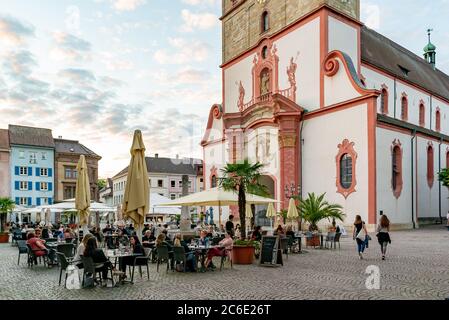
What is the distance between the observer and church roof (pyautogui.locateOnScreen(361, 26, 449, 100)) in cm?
3575

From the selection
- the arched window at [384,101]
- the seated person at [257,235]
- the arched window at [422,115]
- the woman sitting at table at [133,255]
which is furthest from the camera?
the arched window at [422,115]

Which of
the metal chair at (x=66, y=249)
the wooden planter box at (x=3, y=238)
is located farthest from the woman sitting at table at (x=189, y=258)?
the wooden planter box at (x=3, y=238)

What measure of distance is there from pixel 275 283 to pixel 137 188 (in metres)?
4.67

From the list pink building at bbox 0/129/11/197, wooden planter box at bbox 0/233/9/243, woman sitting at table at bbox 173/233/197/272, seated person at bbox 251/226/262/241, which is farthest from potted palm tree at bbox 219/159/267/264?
pink building at bbox 0/129/11/197

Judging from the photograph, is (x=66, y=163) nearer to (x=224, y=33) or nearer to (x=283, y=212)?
(x=224, y=33)

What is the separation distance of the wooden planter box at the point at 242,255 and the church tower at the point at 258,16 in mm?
21882

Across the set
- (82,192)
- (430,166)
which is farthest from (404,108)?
(82,192)

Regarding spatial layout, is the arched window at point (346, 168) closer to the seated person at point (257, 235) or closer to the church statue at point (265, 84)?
the church statue at point (265, 84)

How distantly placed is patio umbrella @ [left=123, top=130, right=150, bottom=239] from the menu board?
12.4ft

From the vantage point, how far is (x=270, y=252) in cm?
1273

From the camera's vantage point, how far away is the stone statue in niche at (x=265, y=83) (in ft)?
114

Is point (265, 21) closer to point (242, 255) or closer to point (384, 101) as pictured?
point (384, 101)

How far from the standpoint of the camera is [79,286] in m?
9.50
